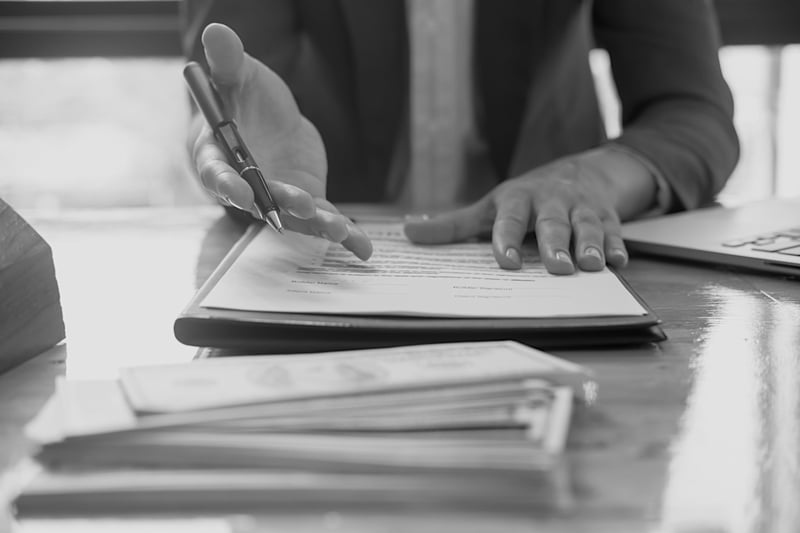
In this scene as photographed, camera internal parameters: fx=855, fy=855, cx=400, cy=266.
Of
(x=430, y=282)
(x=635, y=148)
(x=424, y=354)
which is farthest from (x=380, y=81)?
(x=424, y=354)

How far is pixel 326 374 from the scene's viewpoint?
1.52ft

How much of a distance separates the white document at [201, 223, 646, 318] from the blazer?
58cm

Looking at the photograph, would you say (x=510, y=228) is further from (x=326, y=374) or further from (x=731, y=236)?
(x=326, y=374)

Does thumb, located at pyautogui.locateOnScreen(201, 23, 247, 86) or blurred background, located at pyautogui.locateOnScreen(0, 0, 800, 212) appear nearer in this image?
thumb, located at pyautogui.locateOnScreen(201, 23, 247, 86)

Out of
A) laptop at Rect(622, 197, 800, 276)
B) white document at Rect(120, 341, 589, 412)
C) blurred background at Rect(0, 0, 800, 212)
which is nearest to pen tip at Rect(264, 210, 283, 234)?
white document at Rect(120, 341, 589, 412)

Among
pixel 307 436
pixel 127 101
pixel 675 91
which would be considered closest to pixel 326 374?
pixel 307 436

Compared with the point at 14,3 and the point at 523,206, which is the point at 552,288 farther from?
the point at 14,3

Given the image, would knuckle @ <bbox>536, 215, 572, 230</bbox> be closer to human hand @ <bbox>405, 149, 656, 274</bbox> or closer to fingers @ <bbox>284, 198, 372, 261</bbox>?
human hand @ <bbox>405, 149, 656, 274</bbox>

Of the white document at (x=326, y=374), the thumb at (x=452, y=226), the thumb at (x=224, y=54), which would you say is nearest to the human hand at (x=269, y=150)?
the thumb at (x=224, y=54)

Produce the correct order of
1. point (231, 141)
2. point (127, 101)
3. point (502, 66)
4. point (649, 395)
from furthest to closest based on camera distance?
point (127, 101) → point (502, 66) → point (231, 141) → point (649, 395)

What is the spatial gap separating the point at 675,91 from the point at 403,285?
0.76m

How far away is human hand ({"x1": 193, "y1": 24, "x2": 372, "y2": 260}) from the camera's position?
711 mm

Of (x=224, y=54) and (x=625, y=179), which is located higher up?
(x=224, y=54)

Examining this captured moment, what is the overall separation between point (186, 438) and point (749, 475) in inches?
10.3
